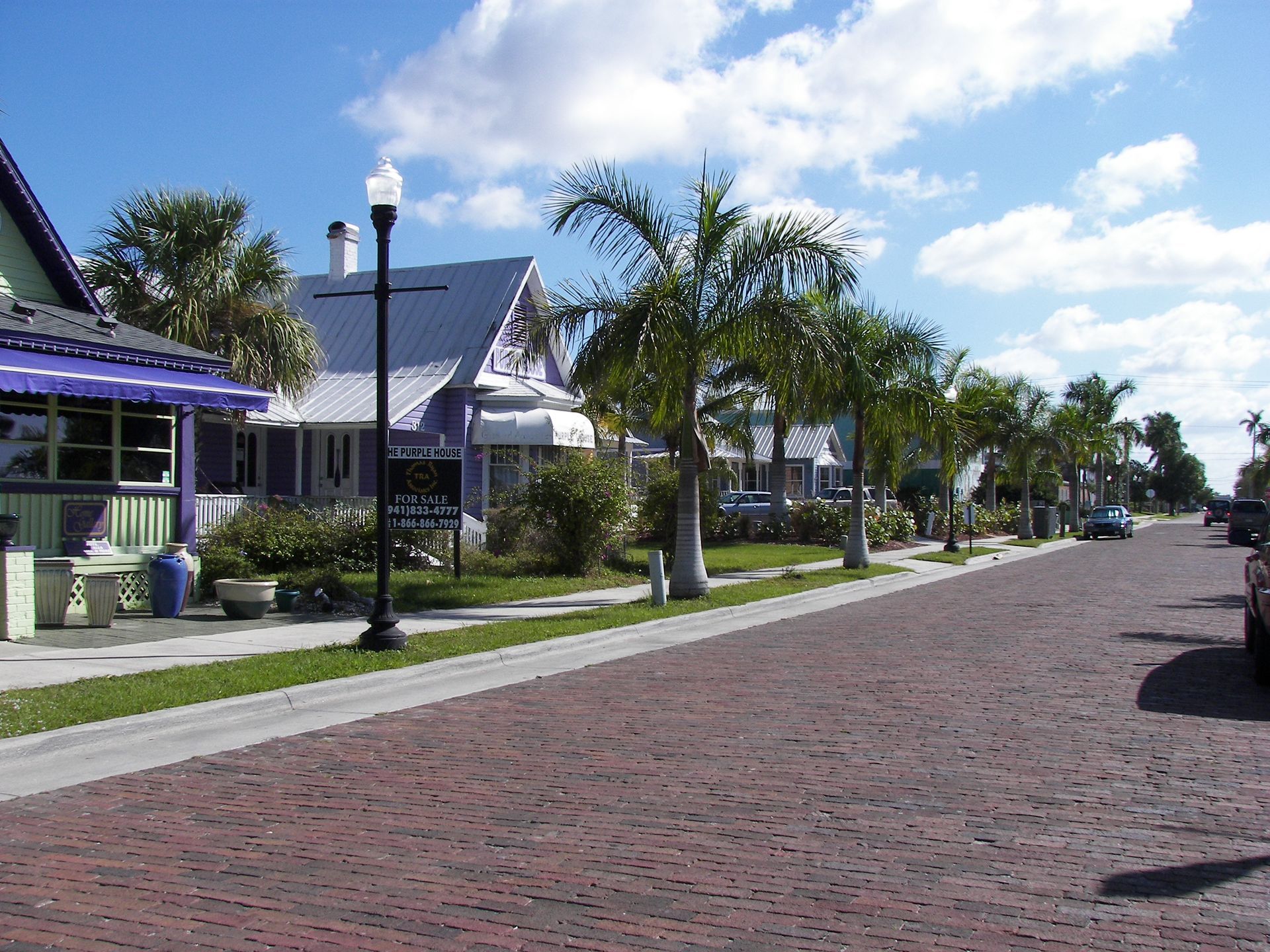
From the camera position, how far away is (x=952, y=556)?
106 feet

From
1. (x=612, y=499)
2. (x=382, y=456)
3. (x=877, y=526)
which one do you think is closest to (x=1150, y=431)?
(x=877, y=526)

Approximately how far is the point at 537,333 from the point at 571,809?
1230 cm

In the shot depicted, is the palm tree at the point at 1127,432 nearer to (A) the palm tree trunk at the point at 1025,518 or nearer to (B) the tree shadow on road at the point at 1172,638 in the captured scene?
(A) the palm tree trunk at the point at 1025,518

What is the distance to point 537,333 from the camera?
57.7 ft

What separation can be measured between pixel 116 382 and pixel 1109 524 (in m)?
47.2

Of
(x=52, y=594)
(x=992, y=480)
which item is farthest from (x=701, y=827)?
(x=992, y=480)

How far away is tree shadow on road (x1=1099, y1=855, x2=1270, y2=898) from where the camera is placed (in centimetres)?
477

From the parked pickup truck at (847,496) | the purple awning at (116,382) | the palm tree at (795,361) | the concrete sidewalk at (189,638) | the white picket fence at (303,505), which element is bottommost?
the concrete sidewalk at (189,638)

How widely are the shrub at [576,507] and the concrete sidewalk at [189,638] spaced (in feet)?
10.6

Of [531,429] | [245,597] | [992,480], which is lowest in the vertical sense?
[245,597]

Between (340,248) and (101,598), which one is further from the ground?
(340,248)

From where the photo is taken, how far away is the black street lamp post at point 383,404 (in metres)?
11.4

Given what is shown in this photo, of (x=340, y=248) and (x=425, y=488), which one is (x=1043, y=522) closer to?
(x=340, y=248)

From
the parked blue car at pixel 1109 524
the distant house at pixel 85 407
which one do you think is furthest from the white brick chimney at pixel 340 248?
the parked blue car at pixel 1109 524
